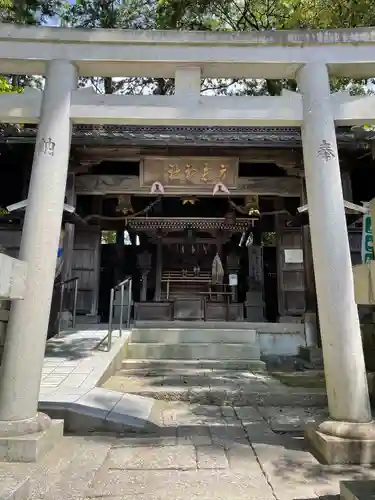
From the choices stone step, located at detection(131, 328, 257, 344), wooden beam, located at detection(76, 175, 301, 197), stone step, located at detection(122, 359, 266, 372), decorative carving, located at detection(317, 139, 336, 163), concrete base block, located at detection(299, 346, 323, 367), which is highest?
wooden beam, located at detection(76, 175, 301, 197)

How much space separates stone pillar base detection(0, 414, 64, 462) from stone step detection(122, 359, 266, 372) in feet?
12.1

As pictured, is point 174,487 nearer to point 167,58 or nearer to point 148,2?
point 167,58

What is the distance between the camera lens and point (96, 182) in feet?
30.5

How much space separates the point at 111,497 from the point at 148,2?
15.2m

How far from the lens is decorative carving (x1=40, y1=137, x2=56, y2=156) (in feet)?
12.7

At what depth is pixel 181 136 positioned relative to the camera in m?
7.71

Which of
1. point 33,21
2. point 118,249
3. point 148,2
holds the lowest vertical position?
point 118,249

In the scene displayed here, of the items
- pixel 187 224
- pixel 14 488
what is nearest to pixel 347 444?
pixel 14 488

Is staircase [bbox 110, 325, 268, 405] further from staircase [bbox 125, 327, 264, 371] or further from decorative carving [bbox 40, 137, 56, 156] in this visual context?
decorative carving [bbox 40, 137, 56, 156]

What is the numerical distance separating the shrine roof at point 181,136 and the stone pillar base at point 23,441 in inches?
230

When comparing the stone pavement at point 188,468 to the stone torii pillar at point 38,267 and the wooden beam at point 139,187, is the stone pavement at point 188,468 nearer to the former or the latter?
the stone torii pillar at point 38,267

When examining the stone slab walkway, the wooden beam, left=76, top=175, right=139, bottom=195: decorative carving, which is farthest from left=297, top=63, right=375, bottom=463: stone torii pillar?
left=76, top=175, right=139, bottom=195: decorative carving

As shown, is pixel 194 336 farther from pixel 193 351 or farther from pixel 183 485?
pixel 183 485

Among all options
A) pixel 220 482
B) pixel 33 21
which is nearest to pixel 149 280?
pixel 33 21
